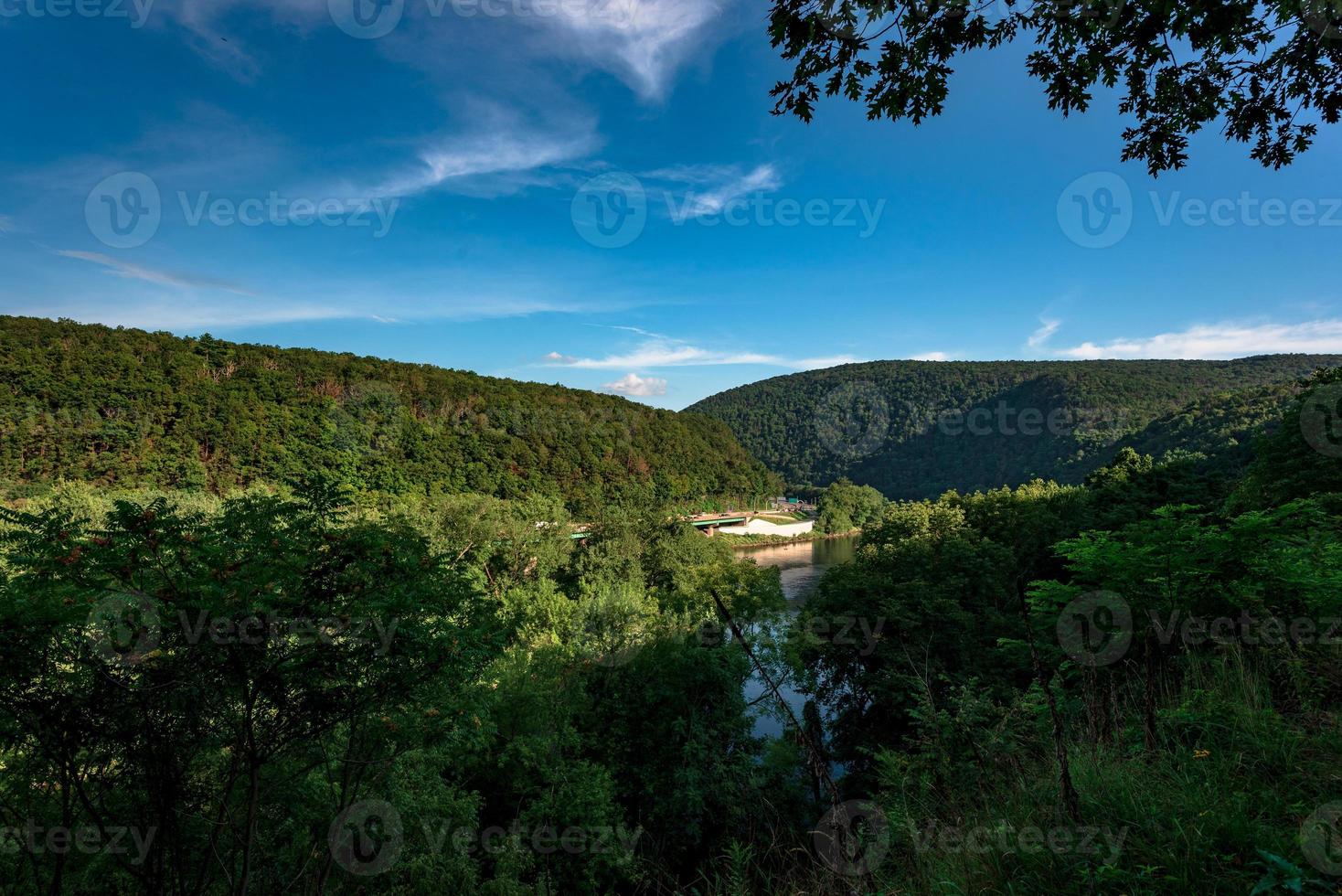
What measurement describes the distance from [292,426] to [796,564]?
60.3 metres

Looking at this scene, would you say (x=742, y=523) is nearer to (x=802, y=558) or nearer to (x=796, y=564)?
(x=802, y=558)

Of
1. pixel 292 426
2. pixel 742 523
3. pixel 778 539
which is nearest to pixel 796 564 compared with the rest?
pixel 778 539

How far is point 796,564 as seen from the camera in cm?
5288

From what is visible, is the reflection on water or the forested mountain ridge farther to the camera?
the forested mountain ridge

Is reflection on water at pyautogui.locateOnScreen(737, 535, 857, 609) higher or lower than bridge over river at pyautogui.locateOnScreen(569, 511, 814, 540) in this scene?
lower

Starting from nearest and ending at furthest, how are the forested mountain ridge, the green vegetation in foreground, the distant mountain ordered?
the green vegetation in foreground → the forested mountain ridge → the distant mountain

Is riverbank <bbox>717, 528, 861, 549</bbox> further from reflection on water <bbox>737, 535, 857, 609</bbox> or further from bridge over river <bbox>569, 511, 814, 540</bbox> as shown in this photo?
bridge over river <bbox>569, 511, 814, 540</bbox>

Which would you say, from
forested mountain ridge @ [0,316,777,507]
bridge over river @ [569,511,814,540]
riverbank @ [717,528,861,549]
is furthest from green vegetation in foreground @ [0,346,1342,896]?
bridge over river @ [569,511,814,540]

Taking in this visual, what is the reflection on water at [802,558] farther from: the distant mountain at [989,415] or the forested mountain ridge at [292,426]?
the distant mountain at [989,415]

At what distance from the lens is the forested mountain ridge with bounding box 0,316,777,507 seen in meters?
50.9

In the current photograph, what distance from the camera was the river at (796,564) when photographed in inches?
752

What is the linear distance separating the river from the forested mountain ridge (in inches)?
801

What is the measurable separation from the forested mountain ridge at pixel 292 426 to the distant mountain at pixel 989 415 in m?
42.7

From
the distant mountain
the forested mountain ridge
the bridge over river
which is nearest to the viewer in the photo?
the forested mountain ridge
